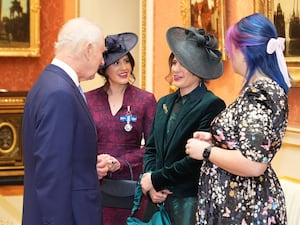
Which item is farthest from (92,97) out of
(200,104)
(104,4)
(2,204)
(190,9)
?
(104,4)

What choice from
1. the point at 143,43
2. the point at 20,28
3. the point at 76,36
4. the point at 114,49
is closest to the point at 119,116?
the point at 114,49

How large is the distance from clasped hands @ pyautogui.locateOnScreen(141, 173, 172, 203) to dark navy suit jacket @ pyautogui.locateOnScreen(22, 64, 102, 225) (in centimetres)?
48

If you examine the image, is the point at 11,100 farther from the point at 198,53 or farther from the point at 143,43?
the point at 198,53

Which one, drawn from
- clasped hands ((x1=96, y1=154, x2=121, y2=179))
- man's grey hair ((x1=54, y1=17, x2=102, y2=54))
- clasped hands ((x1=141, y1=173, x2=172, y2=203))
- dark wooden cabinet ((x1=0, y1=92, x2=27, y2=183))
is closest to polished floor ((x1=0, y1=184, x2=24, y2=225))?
dark wooden cabinet ((x1=0, y1=92, x2=27, y2=183))

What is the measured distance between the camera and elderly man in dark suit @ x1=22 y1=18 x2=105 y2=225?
2666mm

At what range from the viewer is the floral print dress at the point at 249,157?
2.56m

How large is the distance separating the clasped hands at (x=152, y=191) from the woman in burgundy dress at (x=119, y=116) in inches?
20.3

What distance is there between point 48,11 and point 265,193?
6.42 meters

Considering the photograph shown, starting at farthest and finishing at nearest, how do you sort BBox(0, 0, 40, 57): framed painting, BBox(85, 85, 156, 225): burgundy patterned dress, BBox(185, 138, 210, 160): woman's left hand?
1. BBox(0, 0, 40, 57): framed painting
2. BBox(85, 85, 156, 225): burgundy patterned dress
3. BBox(185, 138, 210, 160): woman's left hand

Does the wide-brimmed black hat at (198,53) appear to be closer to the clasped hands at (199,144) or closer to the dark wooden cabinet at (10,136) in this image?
the clasped hands at (199,144)

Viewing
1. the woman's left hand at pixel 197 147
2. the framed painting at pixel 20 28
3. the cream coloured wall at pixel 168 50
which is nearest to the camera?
the woman's left hand at pixel 197 147

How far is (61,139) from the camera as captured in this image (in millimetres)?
2666

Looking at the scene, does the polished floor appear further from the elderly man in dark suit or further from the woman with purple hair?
the woman with purple hair

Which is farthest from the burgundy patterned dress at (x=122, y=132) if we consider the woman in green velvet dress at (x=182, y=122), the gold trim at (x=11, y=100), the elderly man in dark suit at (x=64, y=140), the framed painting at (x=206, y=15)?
the gold trim at (x=11, y=100)
